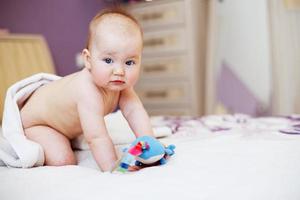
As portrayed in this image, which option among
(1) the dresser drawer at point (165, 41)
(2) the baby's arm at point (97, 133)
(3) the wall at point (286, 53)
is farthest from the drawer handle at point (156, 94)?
(2) the baby's arm at point (97, 133)

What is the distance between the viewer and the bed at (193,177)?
0.69m

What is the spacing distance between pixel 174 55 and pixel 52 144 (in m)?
2.20

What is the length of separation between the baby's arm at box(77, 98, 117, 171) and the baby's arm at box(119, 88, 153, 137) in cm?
15

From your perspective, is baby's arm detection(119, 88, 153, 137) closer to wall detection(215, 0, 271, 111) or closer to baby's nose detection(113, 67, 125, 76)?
baby's nose detection(113, 67, 125, 76)

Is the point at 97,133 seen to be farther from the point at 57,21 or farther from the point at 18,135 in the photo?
the point at 57,21

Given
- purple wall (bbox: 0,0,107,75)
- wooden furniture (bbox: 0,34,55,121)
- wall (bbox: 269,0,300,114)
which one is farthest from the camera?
wall (bbox: 269,0,300,114)

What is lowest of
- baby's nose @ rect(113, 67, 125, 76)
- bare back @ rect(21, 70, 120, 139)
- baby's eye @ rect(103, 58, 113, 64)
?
bare back @ rect(21, 70, 120, 139)

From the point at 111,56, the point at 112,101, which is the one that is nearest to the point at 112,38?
the point at 111,56

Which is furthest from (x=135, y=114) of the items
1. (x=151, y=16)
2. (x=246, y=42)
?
(x=246, y=42)

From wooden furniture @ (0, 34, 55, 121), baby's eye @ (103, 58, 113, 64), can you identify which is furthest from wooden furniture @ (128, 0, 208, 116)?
baby's eye @ (103, 58, 113, 64)

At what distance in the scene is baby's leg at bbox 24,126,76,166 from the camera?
1049mm

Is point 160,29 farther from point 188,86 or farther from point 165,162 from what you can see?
point 165,162

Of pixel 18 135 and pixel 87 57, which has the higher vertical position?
pixel 87 57

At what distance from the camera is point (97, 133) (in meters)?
1.00
